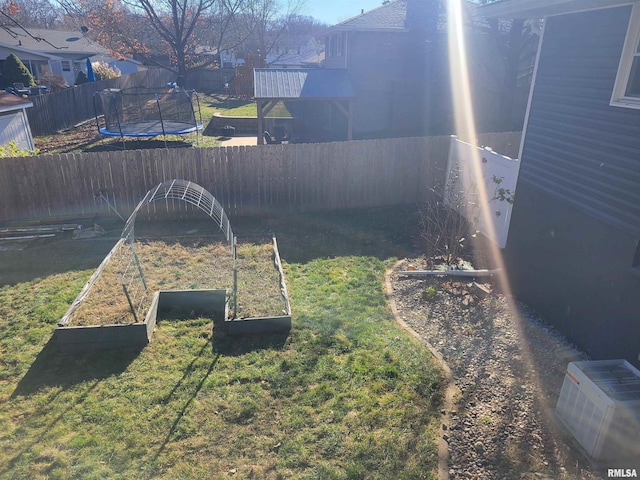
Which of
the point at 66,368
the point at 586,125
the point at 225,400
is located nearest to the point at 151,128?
the point at 66,368

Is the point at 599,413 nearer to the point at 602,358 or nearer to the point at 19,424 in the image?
the point at 602,358

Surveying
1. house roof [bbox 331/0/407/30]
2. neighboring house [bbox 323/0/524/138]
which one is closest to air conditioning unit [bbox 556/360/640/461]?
neighboring house [bbox 323/0/524/138]

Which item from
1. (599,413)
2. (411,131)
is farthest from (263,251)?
(411,131)

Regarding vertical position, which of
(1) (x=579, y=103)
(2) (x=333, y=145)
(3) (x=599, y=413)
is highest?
(1) (x=579, y=103)

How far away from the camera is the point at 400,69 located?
1870cm

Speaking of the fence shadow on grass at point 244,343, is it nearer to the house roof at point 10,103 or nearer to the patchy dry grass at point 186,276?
the patchy dry grass at point 186,276

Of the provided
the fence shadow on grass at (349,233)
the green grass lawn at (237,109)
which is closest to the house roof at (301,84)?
the green grass lawn at (237,109)

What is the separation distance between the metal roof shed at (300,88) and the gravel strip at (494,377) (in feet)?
36.0

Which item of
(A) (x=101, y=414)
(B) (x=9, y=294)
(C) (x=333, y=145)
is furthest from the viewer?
(C) (x=333, y=145)

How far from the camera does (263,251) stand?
322 inches

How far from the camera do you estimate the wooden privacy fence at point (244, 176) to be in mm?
9523

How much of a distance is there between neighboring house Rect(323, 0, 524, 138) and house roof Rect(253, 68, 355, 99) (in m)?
1.27

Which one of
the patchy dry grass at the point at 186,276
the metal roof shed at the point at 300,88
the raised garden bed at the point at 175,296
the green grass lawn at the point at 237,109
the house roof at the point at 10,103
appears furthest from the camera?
the green grass lawn at the point at 237,109

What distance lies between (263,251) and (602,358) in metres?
5.46
